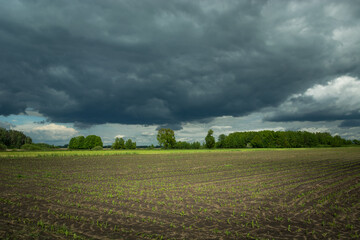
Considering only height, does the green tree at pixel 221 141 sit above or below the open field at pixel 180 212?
above

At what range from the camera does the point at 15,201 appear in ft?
43.7

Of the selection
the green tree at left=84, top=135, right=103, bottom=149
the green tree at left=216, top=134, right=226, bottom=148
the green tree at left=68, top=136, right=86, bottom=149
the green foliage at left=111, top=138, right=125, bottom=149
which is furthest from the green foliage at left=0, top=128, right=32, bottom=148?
the green tree at left=216, top=134, right=226, bottom=148

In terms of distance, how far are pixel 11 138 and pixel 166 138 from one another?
103511 millimetres

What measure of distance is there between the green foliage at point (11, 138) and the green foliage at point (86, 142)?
32.8m

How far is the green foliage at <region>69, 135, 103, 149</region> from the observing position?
7121 inches

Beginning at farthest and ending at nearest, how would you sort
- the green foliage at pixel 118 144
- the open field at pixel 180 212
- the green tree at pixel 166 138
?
the green foliage at pixel 118 144, the green tree at pixel 166 138, the open field at pixel 180 212

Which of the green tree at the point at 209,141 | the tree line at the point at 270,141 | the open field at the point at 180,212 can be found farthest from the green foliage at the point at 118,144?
the open field at the point at 180,212

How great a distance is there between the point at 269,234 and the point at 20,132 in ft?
637

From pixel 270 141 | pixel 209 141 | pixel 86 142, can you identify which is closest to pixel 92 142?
pixel 86 142

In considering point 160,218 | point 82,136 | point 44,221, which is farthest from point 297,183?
point 82,136

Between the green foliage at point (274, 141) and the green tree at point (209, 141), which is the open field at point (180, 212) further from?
the green foliage at point (274, 141)

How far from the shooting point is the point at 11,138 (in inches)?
6132

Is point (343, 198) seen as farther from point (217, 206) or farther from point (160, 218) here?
point (160, 218)

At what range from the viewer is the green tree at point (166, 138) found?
488ft
